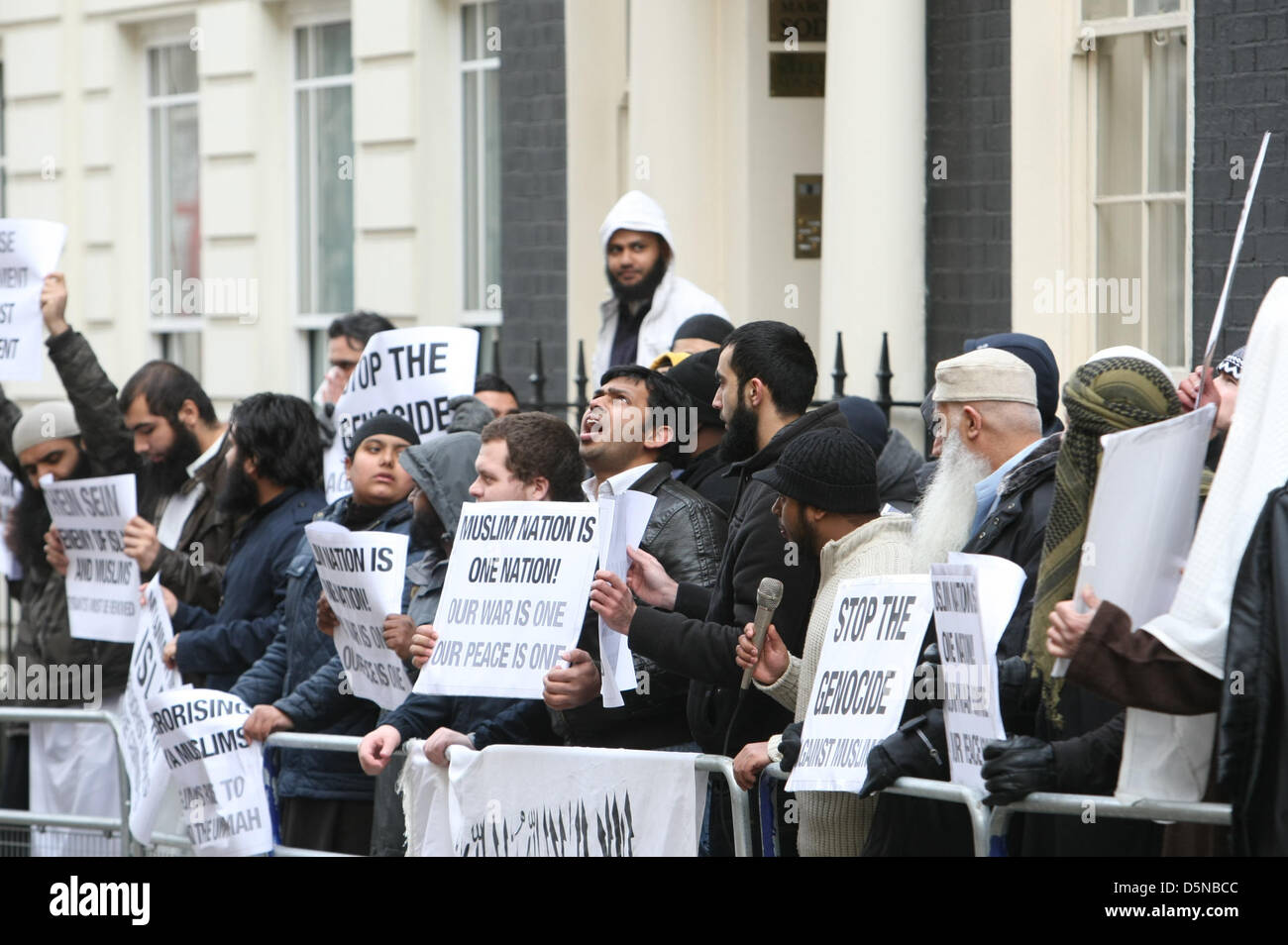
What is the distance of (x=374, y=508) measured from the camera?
303 inches

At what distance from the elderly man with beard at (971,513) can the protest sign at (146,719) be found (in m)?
3.05

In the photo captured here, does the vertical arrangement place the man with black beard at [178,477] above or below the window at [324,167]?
below

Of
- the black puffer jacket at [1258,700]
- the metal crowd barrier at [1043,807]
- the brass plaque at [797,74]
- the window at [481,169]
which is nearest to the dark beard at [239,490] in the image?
the metal crowd barrier at [1043,807]

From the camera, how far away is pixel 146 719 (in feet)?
25.8

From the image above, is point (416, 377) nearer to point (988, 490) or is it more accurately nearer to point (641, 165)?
point (988, 490)

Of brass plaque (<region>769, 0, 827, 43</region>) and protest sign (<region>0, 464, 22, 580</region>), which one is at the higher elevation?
brass plaque (<region>769, 0, 827, 43</region>)

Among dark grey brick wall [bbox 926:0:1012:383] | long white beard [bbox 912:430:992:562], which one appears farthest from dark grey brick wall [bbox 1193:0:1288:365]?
long white beard [bbox 912:430:992:562]

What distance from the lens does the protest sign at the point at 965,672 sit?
5234mm

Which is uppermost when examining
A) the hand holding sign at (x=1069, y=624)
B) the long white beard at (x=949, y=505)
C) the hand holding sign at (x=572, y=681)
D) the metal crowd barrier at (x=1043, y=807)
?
the long white beard at (x=949, y=505)

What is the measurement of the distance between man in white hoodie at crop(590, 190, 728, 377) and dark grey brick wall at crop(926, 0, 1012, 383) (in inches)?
74.4

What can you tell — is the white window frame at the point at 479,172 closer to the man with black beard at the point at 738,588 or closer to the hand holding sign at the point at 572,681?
the man with black beard at the point at 738,588

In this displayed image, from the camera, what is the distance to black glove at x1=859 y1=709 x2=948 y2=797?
5480mm

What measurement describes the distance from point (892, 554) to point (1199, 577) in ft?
3.69

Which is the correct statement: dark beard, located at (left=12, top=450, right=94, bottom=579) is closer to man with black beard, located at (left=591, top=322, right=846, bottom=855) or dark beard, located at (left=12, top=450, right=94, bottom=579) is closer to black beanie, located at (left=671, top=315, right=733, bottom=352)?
black beanie, located at (left=671, top=315, right=733, bottom=352)
